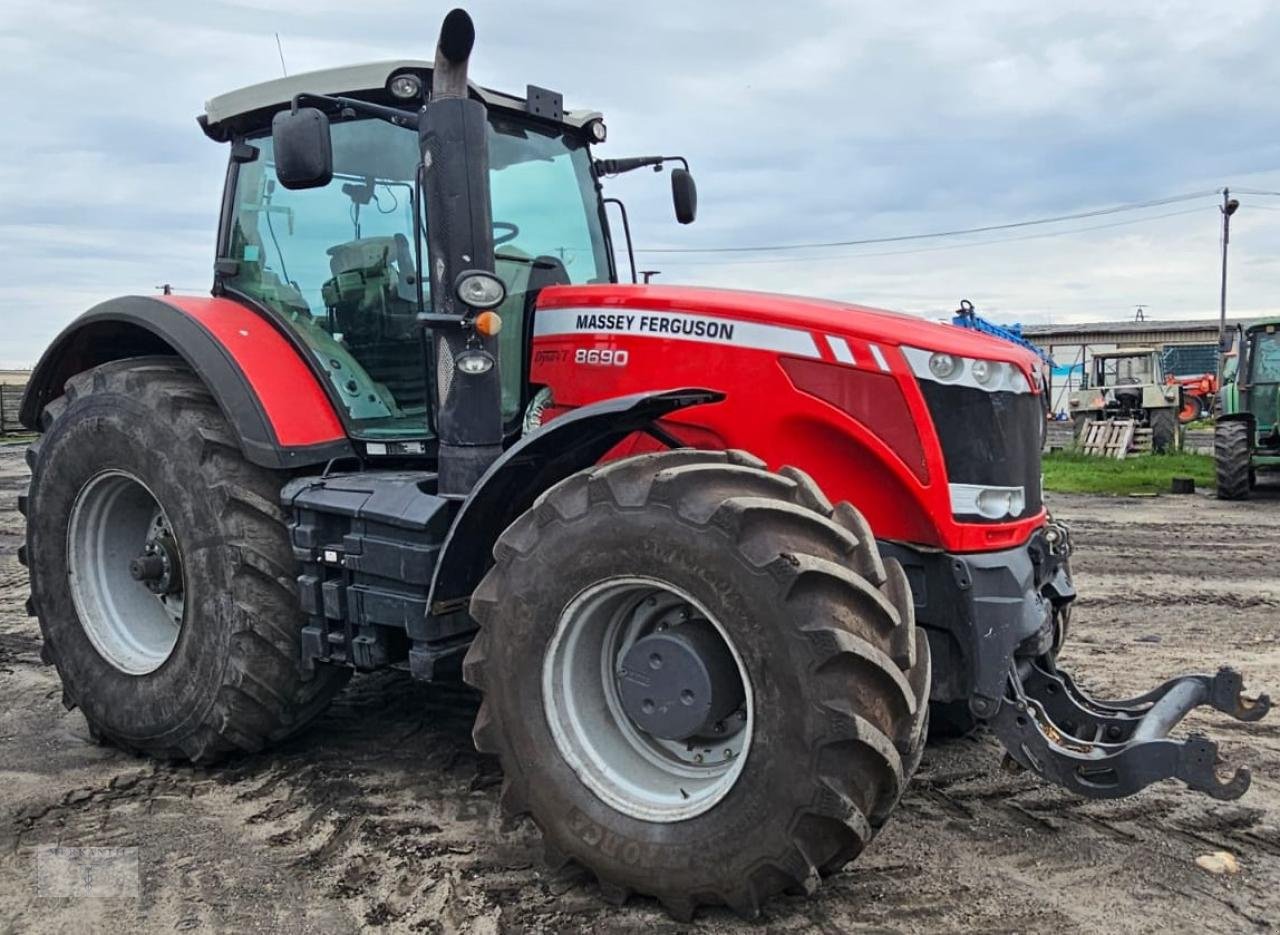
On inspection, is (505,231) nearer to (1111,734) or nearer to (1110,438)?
(1111,734)

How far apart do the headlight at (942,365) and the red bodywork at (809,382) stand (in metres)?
0.03

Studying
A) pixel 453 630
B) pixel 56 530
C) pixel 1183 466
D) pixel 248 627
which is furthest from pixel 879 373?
pixel 1183 466

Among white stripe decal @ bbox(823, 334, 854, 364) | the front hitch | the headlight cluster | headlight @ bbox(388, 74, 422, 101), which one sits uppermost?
headlight @ bbox(388, 74, 422, 101)

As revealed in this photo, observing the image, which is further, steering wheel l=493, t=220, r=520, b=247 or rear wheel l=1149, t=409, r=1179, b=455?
rear wheel l=1149, t=409, r=1179, b=455

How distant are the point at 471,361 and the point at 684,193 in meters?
1.75

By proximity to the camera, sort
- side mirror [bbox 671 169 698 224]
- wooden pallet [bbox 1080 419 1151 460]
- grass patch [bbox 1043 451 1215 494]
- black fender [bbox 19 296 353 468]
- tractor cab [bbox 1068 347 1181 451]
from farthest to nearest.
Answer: tractor cab [bbox 1068 347 1181 451] < wooden pallet [bbox 1080 419 1151 460] < grass patch [bbox 1043 451 1215 494] < side mirror [bbox 671 169 698 224] < black fender [bbox 19 296 353 468]

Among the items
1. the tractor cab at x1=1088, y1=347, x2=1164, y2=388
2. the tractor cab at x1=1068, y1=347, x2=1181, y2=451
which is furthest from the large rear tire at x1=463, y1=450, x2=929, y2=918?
the tractor cab at x1=1088, y1=347, x2=1164, y2=388

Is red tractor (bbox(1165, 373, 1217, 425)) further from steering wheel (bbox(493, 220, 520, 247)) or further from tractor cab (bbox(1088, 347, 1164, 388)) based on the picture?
steering wheel (bbox(493, 220, 520, 247))

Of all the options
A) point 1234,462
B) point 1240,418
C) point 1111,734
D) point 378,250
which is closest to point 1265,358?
point 1240,418

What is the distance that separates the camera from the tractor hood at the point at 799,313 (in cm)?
320

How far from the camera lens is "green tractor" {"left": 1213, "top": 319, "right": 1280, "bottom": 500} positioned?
13.0 meters

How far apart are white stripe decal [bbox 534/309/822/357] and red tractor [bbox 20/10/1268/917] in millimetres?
12

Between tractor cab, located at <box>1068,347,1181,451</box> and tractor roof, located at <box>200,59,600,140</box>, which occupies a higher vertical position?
tractor roof, located at <box>200,59,600,140</box>

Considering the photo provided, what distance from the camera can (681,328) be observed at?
3.43 m
